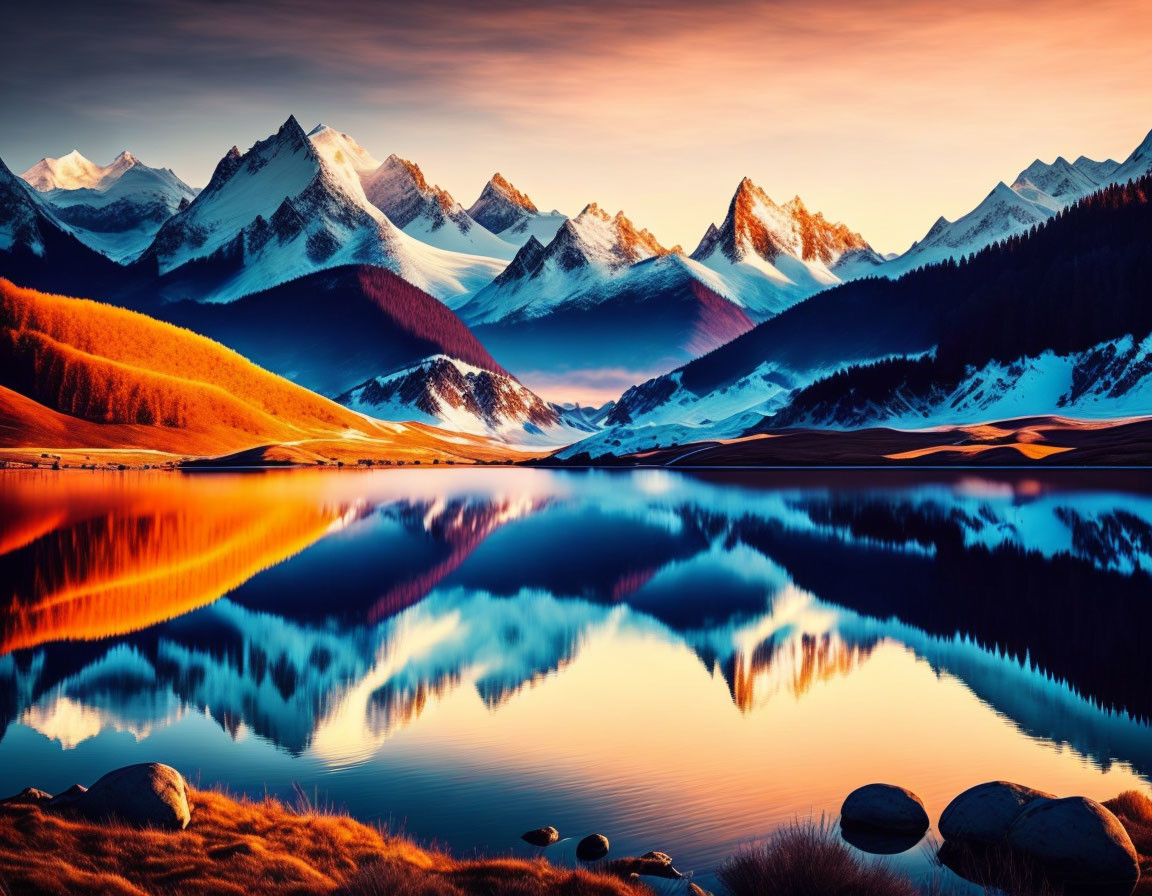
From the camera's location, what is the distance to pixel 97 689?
75.6 feet

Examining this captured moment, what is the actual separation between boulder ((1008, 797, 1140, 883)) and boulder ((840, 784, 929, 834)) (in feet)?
5.04

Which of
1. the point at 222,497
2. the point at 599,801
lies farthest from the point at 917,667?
the point at 222,497

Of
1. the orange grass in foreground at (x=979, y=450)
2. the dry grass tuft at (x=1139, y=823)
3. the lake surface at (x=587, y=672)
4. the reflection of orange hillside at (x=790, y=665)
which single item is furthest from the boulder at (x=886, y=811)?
the orange grass in foreground at (x=979, y=450)

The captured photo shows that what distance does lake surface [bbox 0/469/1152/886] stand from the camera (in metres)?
17.3

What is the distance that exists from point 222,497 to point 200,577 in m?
52.4

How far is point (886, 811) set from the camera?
15.5 m

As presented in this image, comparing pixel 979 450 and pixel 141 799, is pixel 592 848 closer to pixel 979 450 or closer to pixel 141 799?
pixel 141 799

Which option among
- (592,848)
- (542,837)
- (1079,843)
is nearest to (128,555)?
(542,837)

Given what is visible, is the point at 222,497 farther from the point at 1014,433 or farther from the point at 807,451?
the point at 1014,433

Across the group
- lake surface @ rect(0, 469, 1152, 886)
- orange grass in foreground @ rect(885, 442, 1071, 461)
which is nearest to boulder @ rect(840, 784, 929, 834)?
lake surface @ rect(0, 469, 1152, 886)

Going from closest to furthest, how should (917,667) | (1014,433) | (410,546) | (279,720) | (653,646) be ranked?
(279,720) < (917,667) < (653,646) < (410,546) < (1014,433)

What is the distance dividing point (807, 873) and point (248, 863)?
633 cm

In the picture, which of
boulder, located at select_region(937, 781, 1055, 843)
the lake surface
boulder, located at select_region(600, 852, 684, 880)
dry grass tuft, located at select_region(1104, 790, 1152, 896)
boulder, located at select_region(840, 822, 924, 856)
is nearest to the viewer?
dry grass tuft, located at select_region(1104, 790, 1152, 896)

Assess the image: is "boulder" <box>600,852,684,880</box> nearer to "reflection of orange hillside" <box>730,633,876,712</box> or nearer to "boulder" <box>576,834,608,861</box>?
"boulder" <box>576,834,608,861</box>
